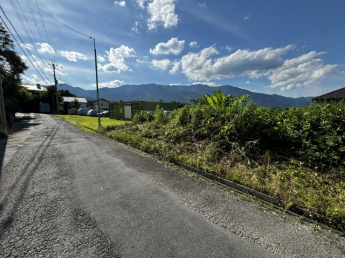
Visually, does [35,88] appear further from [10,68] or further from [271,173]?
[271,173]

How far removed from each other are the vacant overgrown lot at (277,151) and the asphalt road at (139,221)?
521mm

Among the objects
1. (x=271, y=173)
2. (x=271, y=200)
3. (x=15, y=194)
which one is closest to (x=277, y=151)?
(x=271, y=173)

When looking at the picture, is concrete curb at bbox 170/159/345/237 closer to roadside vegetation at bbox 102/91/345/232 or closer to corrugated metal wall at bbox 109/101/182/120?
roadside vegetation at bbox 102/91/345/232

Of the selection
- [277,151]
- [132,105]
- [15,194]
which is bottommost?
[15,194]

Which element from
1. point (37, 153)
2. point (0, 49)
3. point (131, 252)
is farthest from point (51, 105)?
point (131, 252)

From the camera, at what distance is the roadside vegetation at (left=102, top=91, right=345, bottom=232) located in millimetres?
2840

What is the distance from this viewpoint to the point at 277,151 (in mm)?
4520

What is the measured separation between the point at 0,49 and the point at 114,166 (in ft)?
84.5

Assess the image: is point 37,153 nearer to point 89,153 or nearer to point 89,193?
point 89,153

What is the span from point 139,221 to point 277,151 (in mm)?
4338

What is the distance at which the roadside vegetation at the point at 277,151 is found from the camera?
9.32 ft

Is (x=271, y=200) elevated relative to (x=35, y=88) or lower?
lower

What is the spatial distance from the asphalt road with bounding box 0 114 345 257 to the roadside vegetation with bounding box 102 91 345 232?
0.55m

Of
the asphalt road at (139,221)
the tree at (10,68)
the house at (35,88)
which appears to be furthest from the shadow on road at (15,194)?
the house at (35,88)
